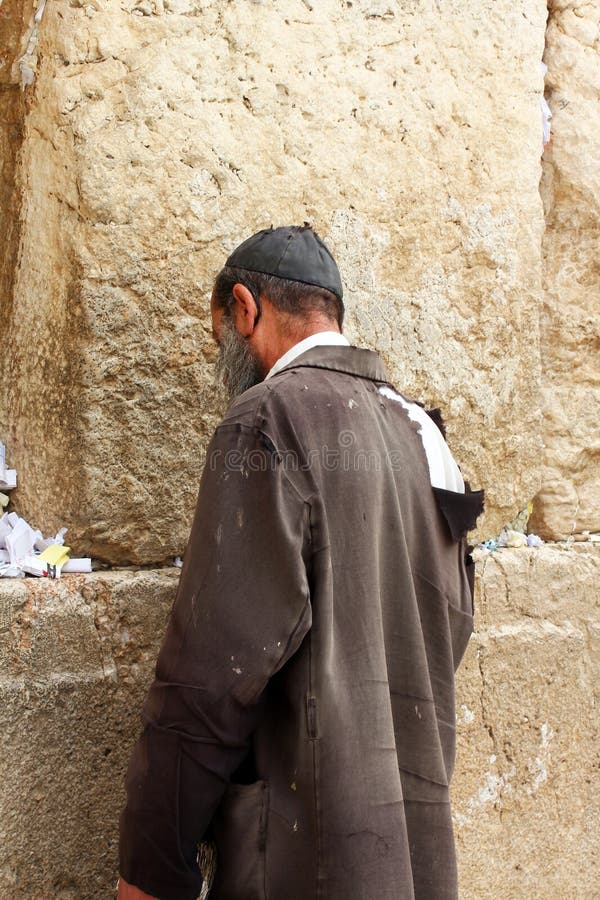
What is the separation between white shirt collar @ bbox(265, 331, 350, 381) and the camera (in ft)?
5.70

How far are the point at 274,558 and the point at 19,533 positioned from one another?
88 cm

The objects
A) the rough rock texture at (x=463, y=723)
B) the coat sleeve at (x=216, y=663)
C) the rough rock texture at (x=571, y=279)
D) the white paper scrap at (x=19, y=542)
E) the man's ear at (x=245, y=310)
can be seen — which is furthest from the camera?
the rough rock texture at (x=571, y=279)

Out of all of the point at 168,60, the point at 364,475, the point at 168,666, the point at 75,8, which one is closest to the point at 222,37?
the point at 168,60

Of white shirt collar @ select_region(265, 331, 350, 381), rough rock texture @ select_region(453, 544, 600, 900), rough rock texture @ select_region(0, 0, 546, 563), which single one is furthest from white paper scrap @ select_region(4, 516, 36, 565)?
rough rock texture @ select_region(453, 544, 600, 900)

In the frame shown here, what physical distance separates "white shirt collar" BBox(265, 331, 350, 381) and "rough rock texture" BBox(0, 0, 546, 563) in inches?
19.1

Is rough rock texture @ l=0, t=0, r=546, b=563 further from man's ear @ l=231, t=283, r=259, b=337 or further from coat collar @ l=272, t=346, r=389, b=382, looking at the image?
coat collar @ l=272, t=346, r=389, b=382

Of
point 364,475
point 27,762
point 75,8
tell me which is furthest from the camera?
point 75,8

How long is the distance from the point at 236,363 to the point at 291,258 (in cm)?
23

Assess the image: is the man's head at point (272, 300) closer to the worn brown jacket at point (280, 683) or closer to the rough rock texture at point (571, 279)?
the worn brown jacket at point (280, 683)

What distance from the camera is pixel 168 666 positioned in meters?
1.52

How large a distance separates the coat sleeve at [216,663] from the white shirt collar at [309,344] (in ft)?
0.86

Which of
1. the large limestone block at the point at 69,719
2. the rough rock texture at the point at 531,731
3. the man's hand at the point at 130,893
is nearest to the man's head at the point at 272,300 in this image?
the large limestone block at the point at 69,719

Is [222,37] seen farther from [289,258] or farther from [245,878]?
[245,878]

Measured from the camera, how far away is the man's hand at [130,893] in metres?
1.50
